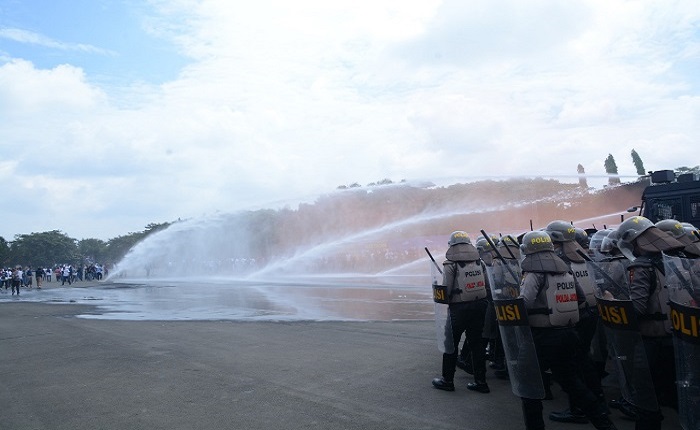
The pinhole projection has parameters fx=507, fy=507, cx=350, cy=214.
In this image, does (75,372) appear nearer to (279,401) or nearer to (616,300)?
(279,401)

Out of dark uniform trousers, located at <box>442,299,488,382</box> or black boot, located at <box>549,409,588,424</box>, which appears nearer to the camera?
black boot, located at <box>549,409,588,424</box>

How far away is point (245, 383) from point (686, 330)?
5290mm

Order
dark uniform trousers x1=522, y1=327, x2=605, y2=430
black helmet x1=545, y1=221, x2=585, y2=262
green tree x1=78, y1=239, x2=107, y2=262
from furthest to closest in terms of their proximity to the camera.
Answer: green tree x1=78, y1=239, x2=107, y2=262, black helmet x1=545, y1=221, x2=585, y2=262, dark uniform trousers x1=522, y1=327, x2=605, y2=430

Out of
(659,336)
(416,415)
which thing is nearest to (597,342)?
(659,336)

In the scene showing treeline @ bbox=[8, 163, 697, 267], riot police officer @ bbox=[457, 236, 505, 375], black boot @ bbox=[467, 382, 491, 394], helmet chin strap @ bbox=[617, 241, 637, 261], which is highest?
treeline @ bbox=[8, 163, 697, 267]

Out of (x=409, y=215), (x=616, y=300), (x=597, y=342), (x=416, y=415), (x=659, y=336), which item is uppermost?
(x=409, y=215)

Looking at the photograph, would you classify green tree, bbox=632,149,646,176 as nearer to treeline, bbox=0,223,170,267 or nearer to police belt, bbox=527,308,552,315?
police belt, bbox=527,308,552,315

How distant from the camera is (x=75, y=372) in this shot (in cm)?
778

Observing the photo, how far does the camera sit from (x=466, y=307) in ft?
20.4

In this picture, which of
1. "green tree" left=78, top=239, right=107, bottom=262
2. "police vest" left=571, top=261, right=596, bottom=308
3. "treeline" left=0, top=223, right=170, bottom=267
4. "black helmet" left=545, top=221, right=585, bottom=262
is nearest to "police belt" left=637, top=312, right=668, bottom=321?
"police vest" left=571, top=261, right=596, bottom=308

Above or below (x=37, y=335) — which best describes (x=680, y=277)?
above

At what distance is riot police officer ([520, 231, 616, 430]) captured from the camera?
4.42 meters

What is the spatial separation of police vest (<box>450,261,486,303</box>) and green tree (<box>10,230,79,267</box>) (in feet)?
277

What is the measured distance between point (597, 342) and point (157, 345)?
7676 millimetres
